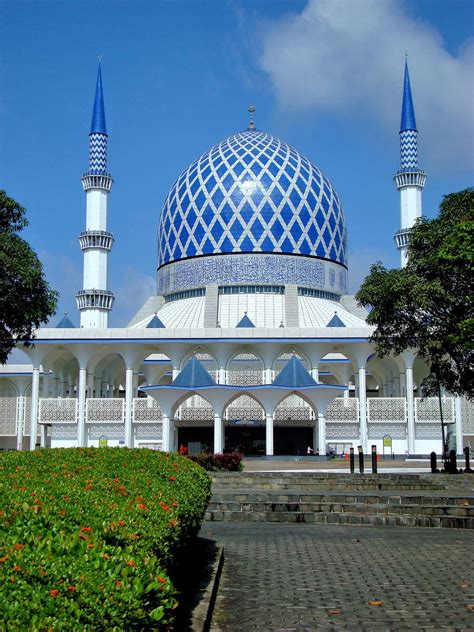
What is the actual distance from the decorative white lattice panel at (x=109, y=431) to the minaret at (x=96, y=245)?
869cm

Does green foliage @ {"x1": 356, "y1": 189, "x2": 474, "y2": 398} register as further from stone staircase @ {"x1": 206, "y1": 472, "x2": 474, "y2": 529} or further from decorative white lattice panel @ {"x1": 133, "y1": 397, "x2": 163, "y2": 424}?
decorative white lattice panel @ {"x1": 133, "y1": 397, "x2": 163, "y2": 424}

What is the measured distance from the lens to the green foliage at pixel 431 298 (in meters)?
19.9

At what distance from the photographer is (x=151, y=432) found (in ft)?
118

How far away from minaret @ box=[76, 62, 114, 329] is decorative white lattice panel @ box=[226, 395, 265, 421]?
1019cm

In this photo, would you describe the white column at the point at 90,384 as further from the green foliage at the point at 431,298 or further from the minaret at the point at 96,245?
the green foliage at the point at 431,298

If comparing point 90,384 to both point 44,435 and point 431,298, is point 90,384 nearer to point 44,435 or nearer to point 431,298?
point 44,435

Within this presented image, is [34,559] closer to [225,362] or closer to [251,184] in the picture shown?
[225,362]

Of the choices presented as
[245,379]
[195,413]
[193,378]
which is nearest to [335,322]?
[245,379]

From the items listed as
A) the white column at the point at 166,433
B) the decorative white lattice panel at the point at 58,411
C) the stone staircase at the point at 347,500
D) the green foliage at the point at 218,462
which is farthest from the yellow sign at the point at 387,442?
the stone staircase at the point at 347,500

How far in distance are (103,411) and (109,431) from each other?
0.94 m

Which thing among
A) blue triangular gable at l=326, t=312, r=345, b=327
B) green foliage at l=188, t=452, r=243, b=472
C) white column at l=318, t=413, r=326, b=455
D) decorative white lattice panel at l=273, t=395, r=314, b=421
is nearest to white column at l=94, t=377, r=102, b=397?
decorative white lattice panel at l=273, t=395, r=314, b=421

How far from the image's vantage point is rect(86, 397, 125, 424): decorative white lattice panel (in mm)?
35906

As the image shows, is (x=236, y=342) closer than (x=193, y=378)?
No

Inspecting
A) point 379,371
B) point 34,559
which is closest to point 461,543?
point 34,559
